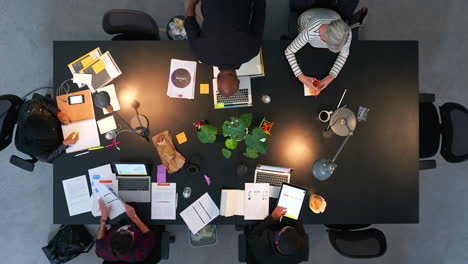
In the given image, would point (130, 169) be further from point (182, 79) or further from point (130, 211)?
point (182, 79)

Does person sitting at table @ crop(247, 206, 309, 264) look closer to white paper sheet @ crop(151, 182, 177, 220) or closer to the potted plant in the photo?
the potted plant

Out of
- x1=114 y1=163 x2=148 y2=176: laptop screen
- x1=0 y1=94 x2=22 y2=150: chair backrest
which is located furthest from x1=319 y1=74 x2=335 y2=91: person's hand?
x1=0 y1=94 x2=22 y2=150: chair backrest

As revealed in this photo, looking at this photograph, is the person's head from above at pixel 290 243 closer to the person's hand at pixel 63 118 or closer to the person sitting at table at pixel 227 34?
the person sitting at table at pixel 227 34

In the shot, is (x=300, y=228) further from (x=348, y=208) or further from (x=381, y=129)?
(x=381, y=129)

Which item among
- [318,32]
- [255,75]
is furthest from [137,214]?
[318,32]

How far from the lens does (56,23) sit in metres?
2.90

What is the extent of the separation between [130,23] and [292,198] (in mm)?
1884

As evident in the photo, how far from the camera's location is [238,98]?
6.75 ft

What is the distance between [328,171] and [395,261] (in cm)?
183

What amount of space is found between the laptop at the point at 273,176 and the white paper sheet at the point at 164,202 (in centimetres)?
67

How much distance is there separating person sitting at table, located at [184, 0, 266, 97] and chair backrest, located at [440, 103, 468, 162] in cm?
172

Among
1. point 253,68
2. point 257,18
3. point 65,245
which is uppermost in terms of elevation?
point 257,18

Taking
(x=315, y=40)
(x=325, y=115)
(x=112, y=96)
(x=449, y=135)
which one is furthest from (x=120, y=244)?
(x=449, y=135)

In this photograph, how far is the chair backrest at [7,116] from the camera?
2139 millimetres
